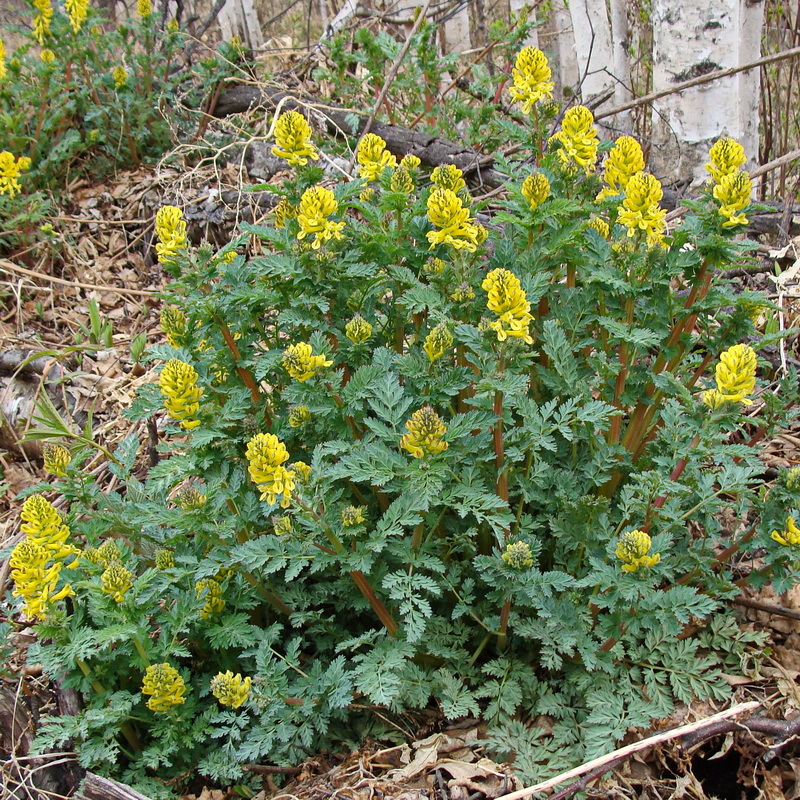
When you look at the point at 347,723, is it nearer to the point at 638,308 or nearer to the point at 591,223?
the point at 638,308

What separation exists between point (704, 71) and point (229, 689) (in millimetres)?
4526

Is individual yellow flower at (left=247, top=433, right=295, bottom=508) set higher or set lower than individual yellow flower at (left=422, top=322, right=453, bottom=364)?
lower

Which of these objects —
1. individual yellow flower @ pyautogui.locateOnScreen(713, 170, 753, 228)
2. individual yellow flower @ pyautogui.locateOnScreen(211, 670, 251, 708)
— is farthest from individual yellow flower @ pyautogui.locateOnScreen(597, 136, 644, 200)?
individual yellow flower @ pyautogui.locateOnScreen(211, 670, 251, 708)

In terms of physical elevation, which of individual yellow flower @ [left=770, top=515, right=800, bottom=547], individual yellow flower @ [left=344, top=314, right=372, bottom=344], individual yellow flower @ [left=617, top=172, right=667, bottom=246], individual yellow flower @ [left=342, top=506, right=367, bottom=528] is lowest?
individual yellow flower @ [left=770, top=515, right=800, bottom=547]

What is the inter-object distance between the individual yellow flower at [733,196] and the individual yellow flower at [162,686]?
2.30m

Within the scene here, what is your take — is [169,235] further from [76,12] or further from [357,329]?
[76,12]

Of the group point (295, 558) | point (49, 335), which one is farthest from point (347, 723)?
point (49, 335)

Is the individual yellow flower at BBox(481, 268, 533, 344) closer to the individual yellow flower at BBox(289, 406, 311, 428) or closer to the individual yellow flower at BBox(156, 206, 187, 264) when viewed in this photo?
the individual yellow flower at BBox(289, 406, 311, 428)

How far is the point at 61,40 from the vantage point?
17.7 ft

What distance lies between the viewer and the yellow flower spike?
2266 mm

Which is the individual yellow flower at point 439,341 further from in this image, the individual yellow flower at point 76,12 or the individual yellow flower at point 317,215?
the individual yellow flower at point 76,12

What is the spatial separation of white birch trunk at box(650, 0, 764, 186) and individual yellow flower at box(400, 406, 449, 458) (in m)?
3.34

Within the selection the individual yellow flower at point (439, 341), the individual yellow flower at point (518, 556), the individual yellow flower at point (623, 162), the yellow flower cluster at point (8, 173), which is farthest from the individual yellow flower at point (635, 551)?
the yellow flower cluster at point (8, 173)

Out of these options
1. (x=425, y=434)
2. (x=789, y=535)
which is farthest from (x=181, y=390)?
(x=789, y=535)
